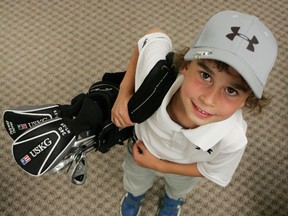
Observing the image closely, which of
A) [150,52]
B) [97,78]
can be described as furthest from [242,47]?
[97,78]

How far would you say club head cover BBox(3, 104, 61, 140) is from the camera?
0.80 metres

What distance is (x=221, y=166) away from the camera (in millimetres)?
778

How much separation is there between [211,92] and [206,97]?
1 centimetres

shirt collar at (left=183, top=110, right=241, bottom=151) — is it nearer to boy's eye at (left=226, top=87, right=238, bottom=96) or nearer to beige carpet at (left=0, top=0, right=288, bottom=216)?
boy's eye at (left=226, top=87, right=238, bottom=96)

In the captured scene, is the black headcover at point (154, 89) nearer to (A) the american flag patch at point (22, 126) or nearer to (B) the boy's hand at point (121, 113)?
(B) the boy's hand at point (121, 113)

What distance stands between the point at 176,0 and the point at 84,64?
545 mm

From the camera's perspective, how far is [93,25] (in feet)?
5.21

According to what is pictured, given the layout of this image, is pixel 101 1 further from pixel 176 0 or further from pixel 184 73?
pixel 184 73

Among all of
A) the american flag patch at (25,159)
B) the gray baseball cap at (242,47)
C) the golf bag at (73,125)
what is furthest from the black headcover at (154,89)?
the american flag patch at (25,159)

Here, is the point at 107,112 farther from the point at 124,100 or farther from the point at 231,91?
the point at 231,91

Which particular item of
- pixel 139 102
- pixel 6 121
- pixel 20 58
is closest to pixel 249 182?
pixel 139 102

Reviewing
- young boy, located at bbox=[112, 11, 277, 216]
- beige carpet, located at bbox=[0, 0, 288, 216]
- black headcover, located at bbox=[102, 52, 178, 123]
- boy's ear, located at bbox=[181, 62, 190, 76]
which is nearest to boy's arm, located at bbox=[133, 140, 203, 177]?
young boy, located at bbox=[112, 11, 277, 216]

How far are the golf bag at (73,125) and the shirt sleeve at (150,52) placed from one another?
0.03m

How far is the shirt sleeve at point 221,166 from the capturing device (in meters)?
0.76
